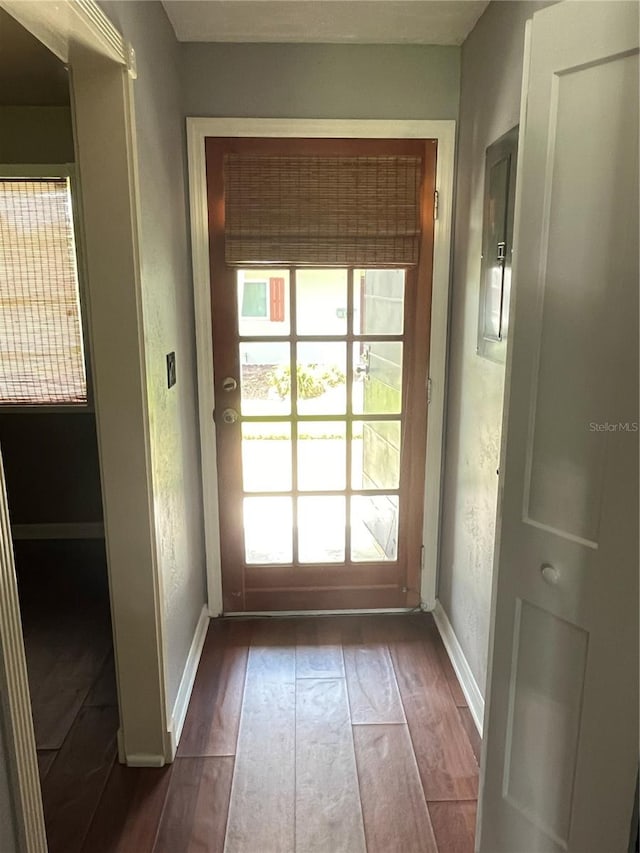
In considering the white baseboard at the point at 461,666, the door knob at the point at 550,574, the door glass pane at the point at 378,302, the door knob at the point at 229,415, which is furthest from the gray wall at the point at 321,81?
the white baseboard at the point at 461,666

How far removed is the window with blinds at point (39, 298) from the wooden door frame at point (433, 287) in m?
1.11

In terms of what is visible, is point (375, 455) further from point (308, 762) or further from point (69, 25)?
point (69, 25)

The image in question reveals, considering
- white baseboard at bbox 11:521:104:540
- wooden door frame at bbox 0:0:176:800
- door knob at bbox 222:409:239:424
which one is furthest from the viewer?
white baseboard at bbox 11:521:104:540

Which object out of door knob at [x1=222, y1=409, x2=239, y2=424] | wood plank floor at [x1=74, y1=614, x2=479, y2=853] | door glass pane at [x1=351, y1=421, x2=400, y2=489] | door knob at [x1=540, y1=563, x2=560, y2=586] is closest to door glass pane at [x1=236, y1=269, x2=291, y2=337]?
door knob at [x1=222, y1=409, x2=239, y2=424]

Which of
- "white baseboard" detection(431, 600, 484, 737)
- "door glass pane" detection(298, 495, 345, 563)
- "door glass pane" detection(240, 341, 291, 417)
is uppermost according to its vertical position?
"door glass pane" detection(240, 341, 291, 417)

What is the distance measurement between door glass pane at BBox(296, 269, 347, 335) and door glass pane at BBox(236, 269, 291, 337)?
0.18 feet

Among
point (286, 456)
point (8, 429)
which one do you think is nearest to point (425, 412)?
point (286, 456)

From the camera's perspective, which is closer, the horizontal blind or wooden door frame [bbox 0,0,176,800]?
wooden door frame [bbox 0,0,176,800]

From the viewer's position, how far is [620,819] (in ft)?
3.95

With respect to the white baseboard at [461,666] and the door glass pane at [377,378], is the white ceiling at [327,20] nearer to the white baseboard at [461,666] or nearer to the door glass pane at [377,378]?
the door glass pane at [377,378]

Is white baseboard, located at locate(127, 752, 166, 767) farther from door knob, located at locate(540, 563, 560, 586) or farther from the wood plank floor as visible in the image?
door knob, located at locate(540, 563, 560, 586)

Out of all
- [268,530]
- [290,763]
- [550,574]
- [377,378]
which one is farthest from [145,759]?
[377,378]

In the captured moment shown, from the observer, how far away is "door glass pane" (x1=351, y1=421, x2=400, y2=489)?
8.64ft

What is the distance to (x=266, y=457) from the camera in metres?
2.64
